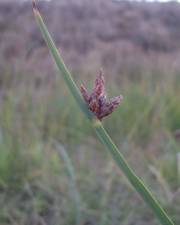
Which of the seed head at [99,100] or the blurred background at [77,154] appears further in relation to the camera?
the blurred background at [77,154]

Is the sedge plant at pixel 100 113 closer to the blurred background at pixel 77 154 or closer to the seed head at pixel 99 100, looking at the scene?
the seed head at pixel 99 100

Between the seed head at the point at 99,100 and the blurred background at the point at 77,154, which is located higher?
the blurred background at the point at 77,154

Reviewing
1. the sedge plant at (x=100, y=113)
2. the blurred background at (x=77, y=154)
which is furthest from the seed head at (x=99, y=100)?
the blurred background at (x=77, y=154)

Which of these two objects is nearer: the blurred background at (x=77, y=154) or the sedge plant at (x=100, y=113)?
the sedge plant at (x=100, y=113)

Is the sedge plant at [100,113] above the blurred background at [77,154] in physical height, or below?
below

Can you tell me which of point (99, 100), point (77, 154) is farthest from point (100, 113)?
point (77, 154)

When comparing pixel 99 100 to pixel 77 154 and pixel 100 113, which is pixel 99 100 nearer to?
pixel 100 113

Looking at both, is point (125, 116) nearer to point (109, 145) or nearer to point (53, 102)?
point (53, 102)

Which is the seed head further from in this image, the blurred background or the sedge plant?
the blurred background
